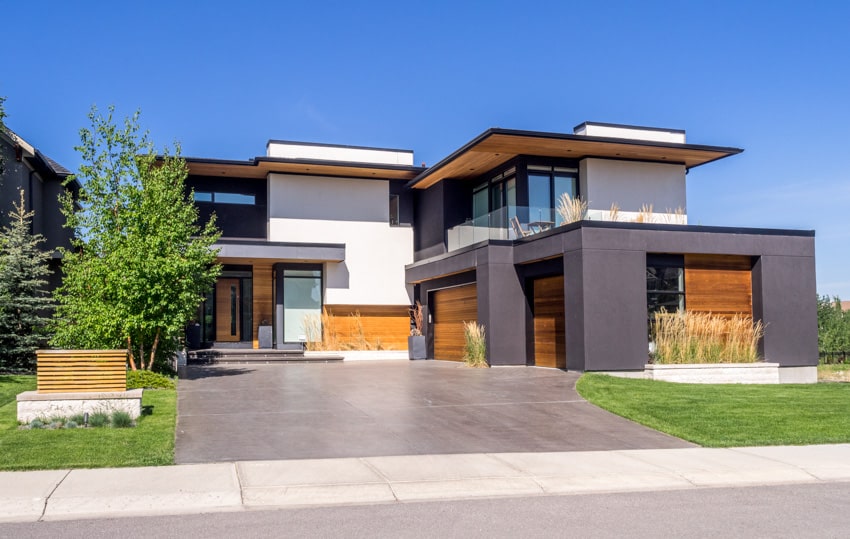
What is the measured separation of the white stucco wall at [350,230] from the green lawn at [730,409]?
13.2 m

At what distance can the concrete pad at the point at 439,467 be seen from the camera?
8750 millimetres

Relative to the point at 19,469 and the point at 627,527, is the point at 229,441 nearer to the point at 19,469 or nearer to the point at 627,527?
the point at 19,469

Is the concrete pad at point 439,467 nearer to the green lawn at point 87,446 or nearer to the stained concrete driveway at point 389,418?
the stained concrete driveway at point 389,418

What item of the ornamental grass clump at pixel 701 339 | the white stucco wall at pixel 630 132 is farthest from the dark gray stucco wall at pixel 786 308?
the white stucco wall at pixel 630 132

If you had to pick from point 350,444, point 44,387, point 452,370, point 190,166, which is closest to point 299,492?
point 350,444

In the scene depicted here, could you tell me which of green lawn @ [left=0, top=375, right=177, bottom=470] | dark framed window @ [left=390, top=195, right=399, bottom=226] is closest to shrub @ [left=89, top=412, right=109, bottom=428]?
green lawn @ [left=0, top=375, right=177, bottom=470]

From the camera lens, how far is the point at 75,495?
297 inches

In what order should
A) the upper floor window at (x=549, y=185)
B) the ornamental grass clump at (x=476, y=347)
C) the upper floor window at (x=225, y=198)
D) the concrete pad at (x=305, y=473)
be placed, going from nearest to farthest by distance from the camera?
1. the concrete pad at (x=305, y=473)
2. the ornamental grass clump at (x=476, y=347)
3. the upper floor window at (x=549, y=185)
4. the upper floor window at (x=225, y=198)

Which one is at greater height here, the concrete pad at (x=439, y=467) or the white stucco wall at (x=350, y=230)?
the white stucco wall at (x=350, y=230)

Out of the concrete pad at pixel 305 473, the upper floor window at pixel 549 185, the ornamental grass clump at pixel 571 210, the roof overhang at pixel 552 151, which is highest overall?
the roof overhang at pixel 552 151

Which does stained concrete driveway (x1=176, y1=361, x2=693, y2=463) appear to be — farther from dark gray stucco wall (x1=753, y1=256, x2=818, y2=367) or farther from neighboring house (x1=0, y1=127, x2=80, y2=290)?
neighboring house (x1=0, y1=127, x2=80, y2=290)

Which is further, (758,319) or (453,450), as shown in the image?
(758,319)

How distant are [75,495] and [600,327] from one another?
511 inches

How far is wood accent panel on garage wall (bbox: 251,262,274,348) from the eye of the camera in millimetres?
29719
